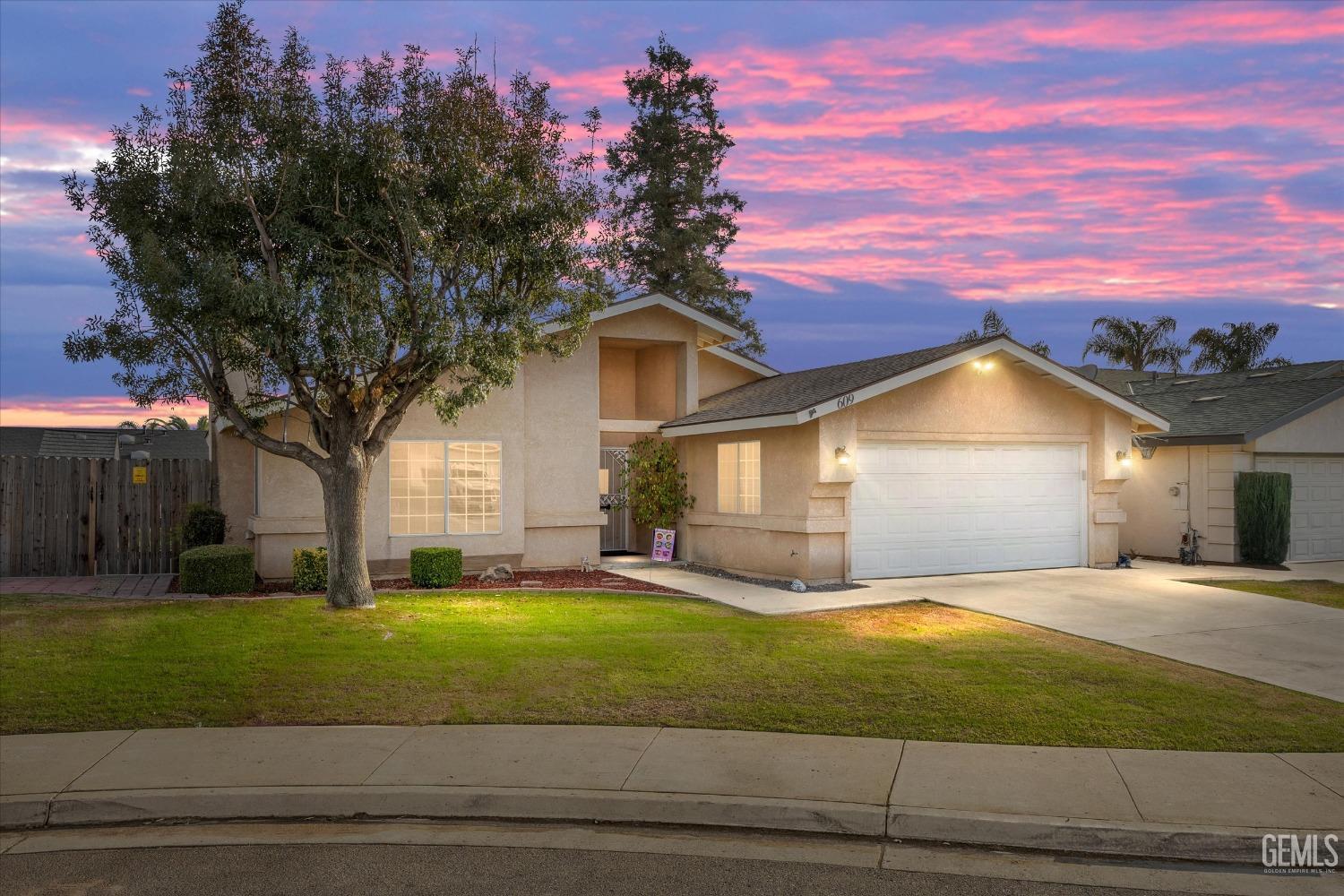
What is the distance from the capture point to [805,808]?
17.8ft

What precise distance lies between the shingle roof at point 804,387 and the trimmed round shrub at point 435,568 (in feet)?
17.0

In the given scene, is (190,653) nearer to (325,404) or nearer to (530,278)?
(325,404)

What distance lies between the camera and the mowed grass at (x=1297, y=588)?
13.9 metres

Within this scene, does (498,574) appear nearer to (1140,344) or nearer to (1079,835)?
(1079,835)

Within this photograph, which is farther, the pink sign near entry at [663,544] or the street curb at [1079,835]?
the pink sign near entry at [663,544]

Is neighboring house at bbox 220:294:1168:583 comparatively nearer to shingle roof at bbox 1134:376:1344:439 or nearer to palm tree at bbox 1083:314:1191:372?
shingle roof at bbox 1134:376:1344:439

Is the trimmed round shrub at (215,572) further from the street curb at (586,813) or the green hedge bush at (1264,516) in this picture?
the green hedge bush at (1264,516)

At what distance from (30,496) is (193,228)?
7.31 m

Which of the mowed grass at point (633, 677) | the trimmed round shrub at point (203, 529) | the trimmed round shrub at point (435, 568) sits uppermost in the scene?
the trimmed round shrub at point (203, 529)

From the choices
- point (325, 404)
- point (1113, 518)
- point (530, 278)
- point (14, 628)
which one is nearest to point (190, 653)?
point (14, 628)

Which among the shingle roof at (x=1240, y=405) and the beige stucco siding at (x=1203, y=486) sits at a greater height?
the shingle roof at (x=1240, y=405)

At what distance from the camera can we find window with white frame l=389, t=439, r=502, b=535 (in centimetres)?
1570

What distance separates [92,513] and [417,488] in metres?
5.85

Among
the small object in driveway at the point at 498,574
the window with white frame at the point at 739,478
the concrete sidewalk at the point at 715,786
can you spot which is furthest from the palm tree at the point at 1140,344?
the concrete sidewalk at the point at 715,786
